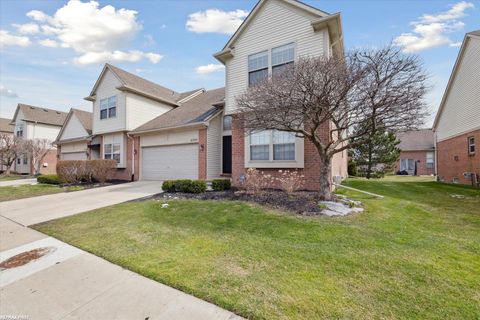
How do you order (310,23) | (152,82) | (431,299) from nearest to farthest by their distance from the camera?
(431,299) < (310,23) < (152,82)

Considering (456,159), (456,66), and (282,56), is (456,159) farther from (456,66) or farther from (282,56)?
A: (282,56)

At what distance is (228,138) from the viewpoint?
529 inches

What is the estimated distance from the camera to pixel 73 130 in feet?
71.9

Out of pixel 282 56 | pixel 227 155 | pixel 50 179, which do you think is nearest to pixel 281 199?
pixel 282 56

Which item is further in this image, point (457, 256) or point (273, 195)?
point (273, 195)

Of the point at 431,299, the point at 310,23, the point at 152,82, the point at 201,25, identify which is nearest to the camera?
the point at 431,299

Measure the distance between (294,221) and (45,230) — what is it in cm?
622

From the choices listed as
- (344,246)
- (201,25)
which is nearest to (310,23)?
(201,25)

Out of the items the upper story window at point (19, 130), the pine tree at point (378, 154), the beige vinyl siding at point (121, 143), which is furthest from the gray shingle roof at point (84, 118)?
the pine tree at point (378, 154)

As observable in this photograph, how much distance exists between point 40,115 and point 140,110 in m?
21.7

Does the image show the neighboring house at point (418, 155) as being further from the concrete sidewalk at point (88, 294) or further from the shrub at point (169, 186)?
the concrete sidewalk at point (88, 294)

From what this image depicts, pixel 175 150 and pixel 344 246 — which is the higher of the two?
pixel 175 150

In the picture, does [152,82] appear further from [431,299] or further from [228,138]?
[431,299]

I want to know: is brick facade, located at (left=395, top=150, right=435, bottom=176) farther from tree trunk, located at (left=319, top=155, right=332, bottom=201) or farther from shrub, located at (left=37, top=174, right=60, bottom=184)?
shrub, located at (left=37, top=174, right=60, bottom=184)
